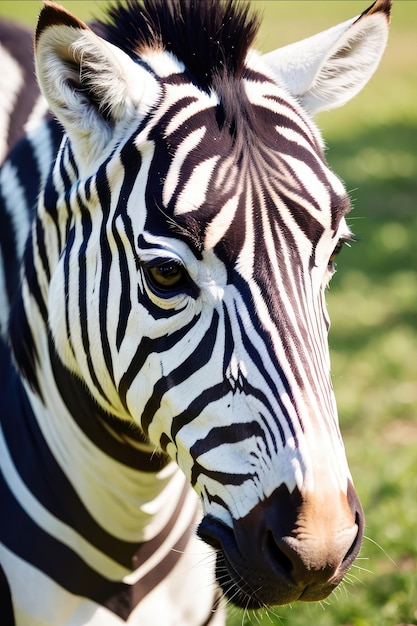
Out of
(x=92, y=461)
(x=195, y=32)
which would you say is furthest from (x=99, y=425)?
(x=195, y=32)

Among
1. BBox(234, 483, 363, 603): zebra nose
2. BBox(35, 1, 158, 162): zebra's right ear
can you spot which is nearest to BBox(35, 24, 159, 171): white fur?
BBox(35, 1, 158, 162): zebra's right ear

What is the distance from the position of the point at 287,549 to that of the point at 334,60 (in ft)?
5.26

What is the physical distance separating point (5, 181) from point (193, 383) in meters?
1.67

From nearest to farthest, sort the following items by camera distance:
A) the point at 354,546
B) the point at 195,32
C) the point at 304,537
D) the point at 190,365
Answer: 1. the point at 304,537
2. the point at 354,546
3. the point at 190,365
4. the point at 195,32

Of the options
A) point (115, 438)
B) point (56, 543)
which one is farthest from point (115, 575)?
point (115, 438)

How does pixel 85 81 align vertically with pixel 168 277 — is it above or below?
above

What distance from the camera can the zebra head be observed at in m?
2.07

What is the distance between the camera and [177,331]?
2.25 m

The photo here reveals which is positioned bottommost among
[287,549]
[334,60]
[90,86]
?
[287,549]

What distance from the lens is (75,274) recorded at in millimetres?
2561

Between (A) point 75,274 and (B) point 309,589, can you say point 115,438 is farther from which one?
(B) point 309,589

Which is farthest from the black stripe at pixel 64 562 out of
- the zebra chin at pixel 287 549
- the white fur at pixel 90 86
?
→ the white fur at pixel 90 86

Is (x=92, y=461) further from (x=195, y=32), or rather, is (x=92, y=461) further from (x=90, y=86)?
(x=195, y=32)

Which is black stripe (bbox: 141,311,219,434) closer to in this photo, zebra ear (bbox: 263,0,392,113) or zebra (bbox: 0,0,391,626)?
zebra (bbox: 0,0,391,626)
